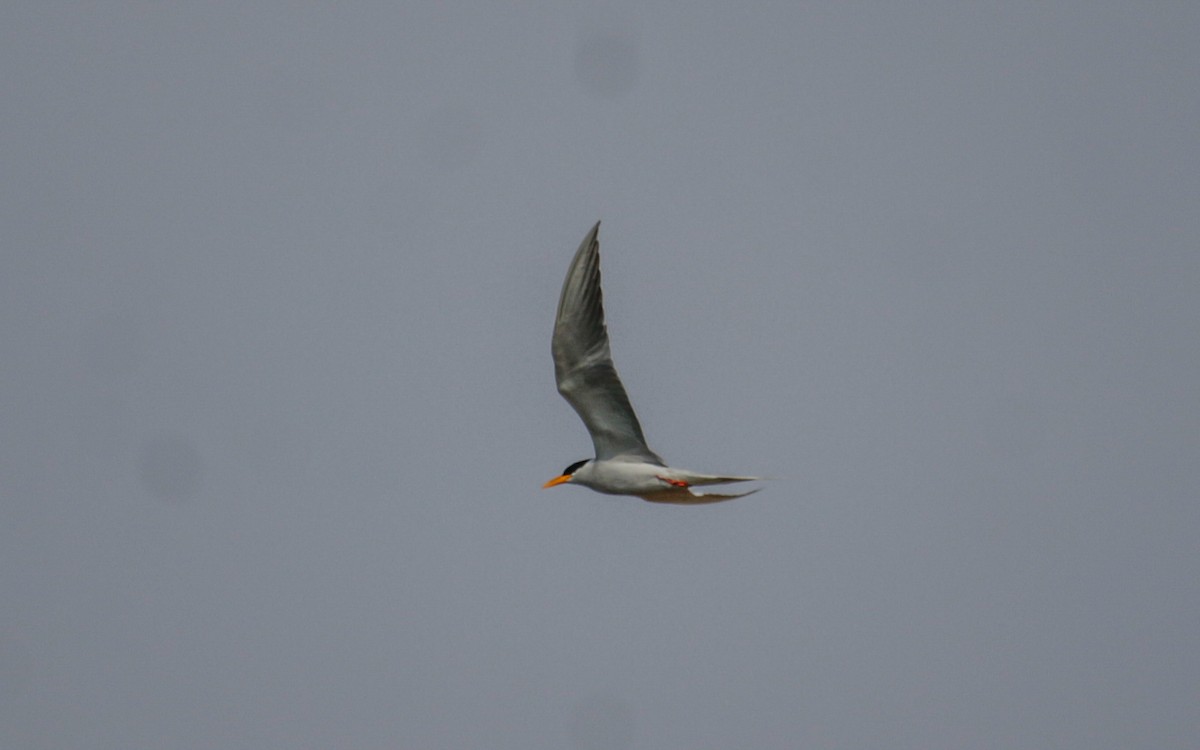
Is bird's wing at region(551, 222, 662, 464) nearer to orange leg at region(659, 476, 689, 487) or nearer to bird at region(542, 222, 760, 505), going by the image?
bird at region(542, 222, 760, 505)

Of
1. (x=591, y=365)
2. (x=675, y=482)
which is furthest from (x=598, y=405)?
(x=675, y=482)

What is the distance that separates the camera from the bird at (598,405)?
17.6 m

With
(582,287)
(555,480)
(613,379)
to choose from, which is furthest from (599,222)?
(555,480)

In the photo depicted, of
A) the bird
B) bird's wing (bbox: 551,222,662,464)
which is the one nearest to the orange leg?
the bird

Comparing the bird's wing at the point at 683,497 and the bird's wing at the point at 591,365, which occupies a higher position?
the bird's wing at the point at 591,365

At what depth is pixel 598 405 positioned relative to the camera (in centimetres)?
1809

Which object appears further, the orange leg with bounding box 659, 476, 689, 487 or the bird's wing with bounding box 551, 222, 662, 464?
the bird's wing with bounding box 551, 222, 662, 464

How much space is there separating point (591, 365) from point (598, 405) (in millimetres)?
591

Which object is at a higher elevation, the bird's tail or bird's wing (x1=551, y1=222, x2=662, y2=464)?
bird's wing (x1=551, y1=222, x2=662, y2=464)

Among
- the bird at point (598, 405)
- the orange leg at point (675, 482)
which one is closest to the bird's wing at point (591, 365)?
the bird at point (598, 405)

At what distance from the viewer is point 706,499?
1781 centimetres

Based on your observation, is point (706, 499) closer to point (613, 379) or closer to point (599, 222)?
point (613, 379)

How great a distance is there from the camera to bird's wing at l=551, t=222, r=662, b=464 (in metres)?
17.6

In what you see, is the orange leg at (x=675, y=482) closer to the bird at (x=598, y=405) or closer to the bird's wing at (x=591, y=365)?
the bird at (x=598, y=405)
